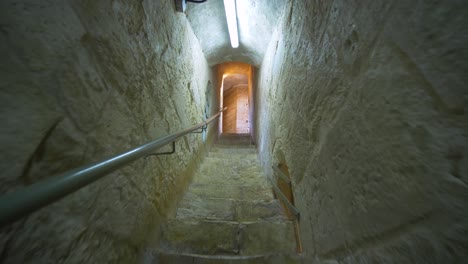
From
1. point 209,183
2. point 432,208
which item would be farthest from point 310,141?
point 209,183

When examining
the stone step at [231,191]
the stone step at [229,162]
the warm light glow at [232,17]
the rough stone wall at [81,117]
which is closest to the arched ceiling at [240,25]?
the warm light glow at [232,17]

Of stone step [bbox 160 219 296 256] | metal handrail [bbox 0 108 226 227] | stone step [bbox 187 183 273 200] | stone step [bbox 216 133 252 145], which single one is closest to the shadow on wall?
stone step [bbox 216 133 252 145]

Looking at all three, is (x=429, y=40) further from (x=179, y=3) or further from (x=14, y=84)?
(x=179, y=3)

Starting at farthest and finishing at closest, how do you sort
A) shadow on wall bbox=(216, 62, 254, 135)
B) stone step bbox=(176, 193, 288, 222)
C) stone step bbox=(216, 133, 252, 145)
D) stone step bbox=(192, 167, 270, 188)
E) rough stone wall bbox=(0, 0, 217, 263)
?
shadow on wall bbox=(216, 62, 254, 135)
stone step bbox=(216, 133, 252, 145)
stone step bbox=(192, 167, 270, 188)
stone step bbox=(176, 193, 288, 222)
rough stone wall bbox=(0, 0, 217, 263)

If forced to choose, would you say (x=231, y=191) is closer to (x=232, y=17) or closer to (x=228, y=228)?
(x=228, y=228)

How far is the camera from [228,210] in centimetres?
157

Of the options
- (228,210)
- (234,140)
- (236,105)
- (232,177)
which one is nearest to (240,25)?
(232,177)

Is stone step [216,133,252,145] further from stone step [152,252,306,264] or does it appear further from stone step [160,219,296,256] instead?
stone step [152,252,306,264]

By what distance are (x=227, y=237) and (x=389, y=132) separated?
1113 mm

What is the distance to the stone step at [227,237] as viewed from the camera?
1176 millimetres

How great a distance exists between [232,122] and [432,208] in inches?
314

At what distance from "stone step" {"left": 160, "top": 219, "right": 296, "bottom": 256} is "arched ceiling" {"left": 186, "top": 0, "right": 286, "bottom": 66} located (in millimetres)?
1773

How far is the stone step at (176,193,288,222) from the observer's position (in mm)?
1481

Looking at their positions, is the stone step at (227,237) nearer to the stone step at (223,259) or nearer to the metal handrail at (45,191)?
the stone step at (223,259)
